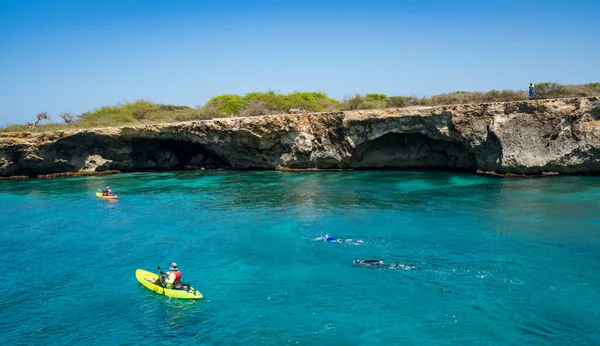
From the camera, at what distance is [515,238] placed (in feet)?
58.5

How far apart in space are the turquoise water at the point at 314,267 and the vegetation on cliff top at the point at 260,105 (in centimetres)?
1204

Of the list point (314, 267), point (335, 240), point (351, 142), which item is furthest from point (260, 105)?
point (314, 267)

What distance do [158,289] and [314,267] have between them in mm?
5070

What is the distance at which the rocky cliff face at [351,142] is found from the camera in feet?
101

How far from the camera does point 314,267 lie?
15.7 meters

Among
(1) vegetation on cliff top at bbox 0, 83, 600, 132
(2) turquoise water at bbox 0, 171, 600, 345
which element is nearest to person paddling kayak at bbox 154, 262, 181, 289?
(2) turquoise water at bbox 0, 171, 600, 345

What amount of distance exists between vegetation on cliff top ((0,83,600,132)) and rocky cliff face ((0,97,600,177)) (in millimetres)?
4379

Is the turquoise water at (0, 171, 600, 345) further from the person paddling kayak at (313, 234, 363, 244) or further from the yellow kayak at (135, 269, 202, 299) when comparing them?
the person paddling kayak at (313, 234, 363, 244)

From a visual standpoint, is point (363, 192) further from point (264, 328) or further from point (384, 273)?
point (264, 328)

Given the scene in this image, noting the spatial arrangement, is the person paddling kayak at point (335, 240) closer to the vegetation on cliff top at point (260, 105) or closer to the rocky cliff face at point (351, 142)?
the rocky cliff face at point (351, 142)

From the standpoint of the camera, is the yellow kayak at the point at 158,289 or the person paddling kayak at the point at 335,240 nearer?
the yellow kayak at the point at 158,289

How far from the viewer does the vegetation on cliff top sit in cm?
3803

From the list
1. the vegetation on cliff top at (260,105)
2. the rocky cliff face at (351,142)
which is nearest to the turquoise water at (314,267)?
the rocky cliff face at (351,142)

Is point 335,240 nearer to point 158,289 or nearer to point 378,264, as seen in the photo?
point 378,264
